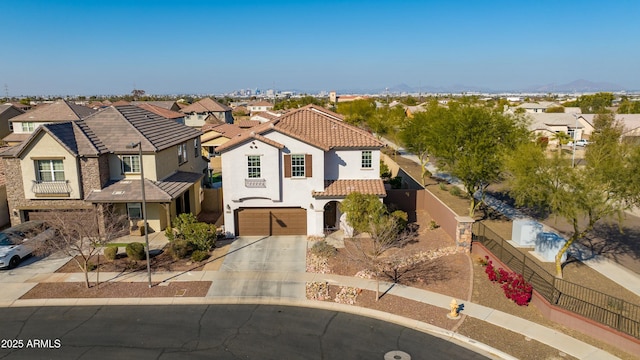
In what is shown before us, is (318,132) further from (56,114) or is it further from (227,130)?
(56,114)

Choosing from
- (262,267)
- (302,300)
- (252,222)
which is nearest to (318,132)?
(252,222)

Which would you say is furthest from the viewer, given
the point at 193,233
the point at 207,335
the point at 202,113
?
the point at 202,113

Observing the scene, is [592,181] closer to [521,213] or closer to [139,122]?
[521,213]

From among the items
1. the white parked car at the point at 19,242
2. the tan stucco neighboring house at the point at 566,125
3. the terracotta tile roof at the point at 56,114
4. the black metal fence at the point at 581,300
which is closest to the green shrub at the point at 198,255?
the white parked car at the point at 19,242

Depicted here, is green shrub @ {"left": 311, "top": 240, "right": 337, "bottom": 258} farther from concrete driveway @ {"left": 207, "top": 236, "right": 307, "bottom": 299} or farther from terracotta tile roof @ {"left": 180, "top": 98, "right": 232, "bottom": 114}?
terracotta tile roof @ {"left": 180, "top": 98, "right": 232, "bottom": 114}

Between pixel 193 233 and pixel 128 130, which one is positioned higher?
pixel 128 130

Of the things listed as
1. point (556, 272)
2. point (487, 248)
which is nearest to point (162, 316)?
point (487, 248)

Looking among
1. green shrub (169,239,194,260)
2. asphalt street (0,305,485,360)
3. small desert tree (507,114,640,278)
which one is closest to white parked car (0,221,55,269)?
asphalt street (0,305,485,360)
